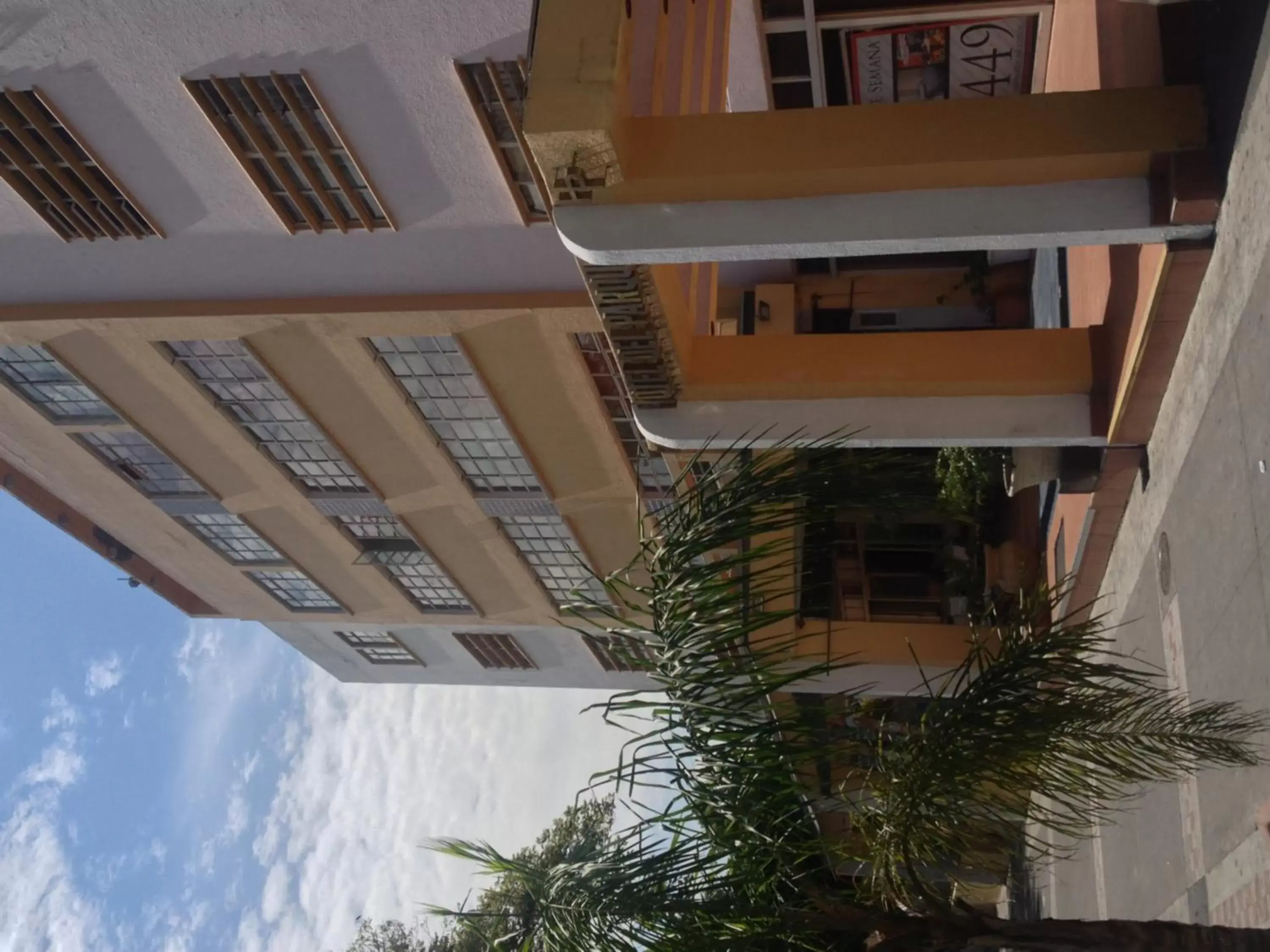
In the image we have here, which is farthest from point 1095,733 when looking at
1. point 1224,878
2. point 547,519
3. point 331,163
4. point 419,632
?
point 419,632

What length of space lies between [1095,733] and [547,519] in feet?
42.6

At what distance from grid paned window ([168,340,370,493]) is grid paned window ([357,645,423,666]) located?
30.0 feet

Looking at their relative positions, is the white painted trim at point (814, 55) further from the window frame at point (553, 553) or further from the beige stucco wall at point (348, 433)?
the window frame at point (553, 553)

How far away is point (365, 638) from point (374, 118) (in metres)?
17.3

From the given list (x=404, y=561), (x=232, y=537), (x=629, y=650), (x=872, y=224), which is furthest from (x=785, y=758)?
(x=232, y=537)

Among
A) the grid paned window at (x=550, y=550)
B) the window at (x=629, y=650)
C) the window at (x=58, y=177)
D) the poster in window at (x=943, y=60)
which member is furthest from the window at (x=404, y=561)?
the window at (x=629, y=650)

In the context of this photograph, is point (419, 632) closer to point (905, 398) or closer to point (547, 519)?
point (547, 519)

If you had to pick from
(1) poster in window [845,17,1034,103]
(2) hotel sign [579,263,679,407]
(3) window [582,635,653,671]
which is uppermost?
(1) poster in window [845,17,1034,103]

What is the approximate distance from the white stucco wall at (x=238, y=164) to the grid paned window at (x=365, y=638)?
13.1m

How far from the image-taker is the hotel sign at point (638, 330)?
813 cm

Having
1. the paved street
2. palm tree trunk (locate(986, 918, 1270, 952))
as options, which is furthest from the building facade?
palm tree trunk (locate(986, 918, 1270, 952))

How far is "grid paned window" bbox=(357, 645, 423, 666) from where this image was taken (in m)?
26.5

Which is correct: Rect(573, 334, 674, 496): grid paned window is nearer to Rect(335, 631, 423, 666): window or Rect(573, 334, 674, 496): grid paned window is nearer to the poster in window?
the poster in window

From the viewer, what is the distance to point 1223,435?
7.32 meters
